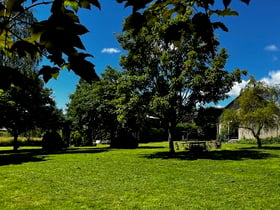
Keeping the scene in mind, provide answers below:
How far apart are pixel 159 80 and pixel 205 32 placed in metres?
17.5

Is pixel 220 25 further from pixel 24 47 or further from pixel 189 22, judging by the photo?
pixel 24 47

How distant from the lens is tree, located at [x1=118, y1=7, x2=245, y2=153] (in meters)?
17.7

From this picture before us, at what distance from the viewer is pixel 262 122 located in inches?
941

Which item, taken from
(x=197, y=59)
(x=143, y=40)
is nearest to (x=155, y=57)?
(x=143, y=40)

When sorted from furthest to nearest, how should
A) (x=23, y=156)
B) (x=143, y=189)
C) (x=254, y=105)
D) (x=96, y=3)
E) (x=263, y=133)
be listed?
1. (x=263, y=133)
2. (x=254, y=105)
3. (x=23, y=156)
4. (x=143, y=189)
5. (x=96, y=3)

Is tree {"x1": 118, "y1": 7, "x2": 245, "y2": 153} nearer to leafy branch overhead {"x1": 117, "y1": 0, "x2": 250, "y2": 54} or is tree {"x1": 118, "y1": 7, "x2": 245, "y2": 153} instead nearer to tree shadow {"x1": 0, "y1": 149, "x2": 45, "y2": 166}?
tree shadow {"x1": 0, "y1": 149, "x2": 45, "y2": 166}

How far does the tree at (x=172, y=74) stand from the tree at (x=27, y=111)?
8.86 metres

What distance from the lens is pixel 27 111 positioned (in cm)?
2570

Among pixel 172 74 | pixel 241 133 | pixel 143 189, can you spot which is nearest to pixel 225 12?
pixel 143 189

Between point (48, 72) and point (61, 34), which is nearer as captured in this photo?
point (61, 34)

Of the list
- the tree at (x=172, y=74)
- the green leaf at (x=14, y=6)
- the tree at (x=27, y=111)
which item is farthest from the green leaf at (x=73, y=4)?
the tree at (x=27, y=111)

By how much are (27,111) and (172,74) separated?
14075mm

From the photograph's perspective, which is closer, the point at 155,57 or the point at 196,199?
the point at 196,199

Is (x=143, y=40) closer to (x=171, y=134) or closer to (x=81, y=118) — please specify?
(x=171, y=134)
